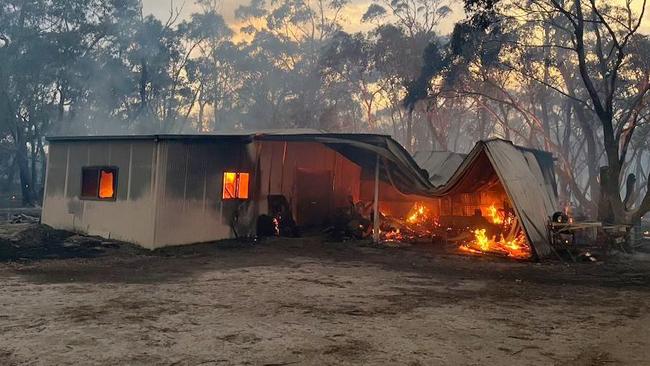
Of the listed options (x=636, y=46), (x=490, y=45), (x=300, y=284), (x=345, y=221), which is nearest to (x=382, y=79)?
(x=490, y=45)

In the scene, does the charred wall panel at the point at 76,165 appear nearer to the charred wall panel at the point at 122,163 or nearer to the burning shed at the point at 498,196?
the charred wall panel at the point at 122,163

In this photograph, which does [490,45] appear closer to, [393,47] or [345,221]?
[393,47]

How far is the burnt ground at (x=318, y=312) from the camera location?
545 cm

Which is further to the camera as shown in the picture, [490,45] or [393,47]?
[393,47]

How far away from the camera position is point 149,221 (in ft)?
44.3

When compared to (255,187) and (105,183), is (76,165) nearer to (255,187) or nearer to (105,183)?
(105,183)

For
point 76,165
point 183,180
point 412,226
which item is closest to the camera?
point 183,180

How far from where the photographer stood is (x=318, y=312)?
730 cm

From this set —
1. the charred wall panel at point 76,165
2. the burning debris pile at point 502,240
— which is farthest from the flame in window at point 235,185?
the burning debris pile at point 502,240

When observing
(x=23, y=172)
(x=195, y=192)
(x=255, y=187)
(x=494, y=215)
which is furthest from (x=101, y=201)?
(x=23, y=172)

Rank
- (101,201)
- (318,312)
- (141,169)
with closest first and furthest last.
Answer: (318,312), (141,169), (101,201)

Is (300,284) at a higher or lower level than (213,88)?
lower

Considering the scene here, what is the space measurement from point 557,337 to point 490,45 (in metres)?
21.4

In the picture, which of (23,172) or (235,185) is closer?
(235,185)
